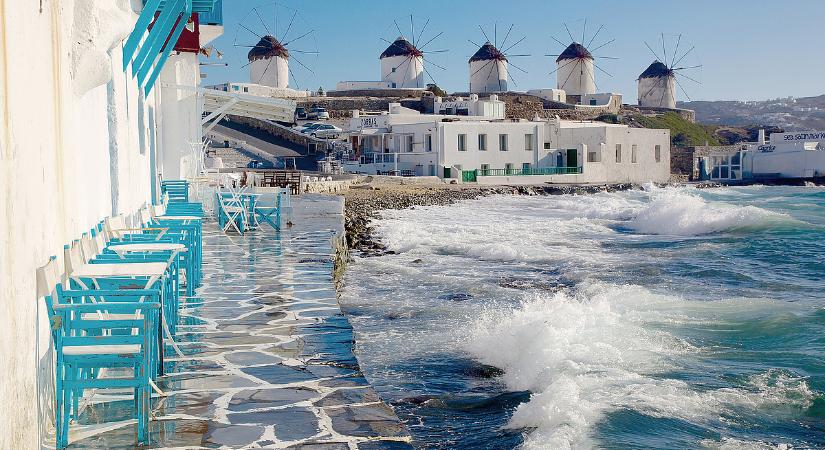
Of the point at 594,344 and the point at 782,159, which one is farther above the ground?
the point at 782,159

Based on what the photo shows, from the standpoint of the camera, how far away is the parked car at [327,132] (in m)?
54.8

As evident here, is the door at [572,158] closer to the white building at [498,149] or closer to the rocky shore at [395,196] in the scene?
the white building at [498,149]

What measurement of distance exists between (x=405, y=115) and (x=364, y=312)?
4287cm

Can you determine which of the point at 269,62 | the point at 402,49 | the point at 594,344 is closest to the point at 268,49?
the point at 269,62

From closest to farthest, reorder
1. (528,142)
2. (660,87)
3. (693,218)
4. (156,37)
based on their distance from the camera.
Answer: (156,37) → (693,218) → (528,142) → (660,87)

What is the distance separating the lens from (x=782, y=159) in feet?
206

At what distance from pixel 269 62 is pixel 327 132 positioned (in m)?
22.7

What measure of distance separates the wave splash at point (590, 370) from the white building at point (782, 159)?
182 ft

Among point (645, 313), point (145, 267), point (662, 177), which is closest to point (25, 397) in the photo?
point (145, 267)

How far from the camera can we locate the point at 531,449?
20.0ft

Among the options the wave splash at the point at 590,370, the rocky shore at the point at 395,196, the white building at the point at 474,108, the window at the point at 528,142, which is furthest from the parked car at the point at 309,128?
the wave splash at the point at 590,370

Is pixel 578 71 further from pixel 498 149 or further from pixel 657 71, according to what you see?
pixel 498 149

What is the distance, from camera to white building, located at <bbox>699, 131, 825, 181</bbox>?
6144cm

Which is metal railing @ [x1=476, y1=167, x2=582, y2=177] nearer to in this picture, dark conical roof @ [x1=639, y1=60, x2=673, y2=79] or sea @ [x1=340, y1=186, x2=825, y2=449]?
sea @ [x1=340, y1=186, x2=825, y2=449]
